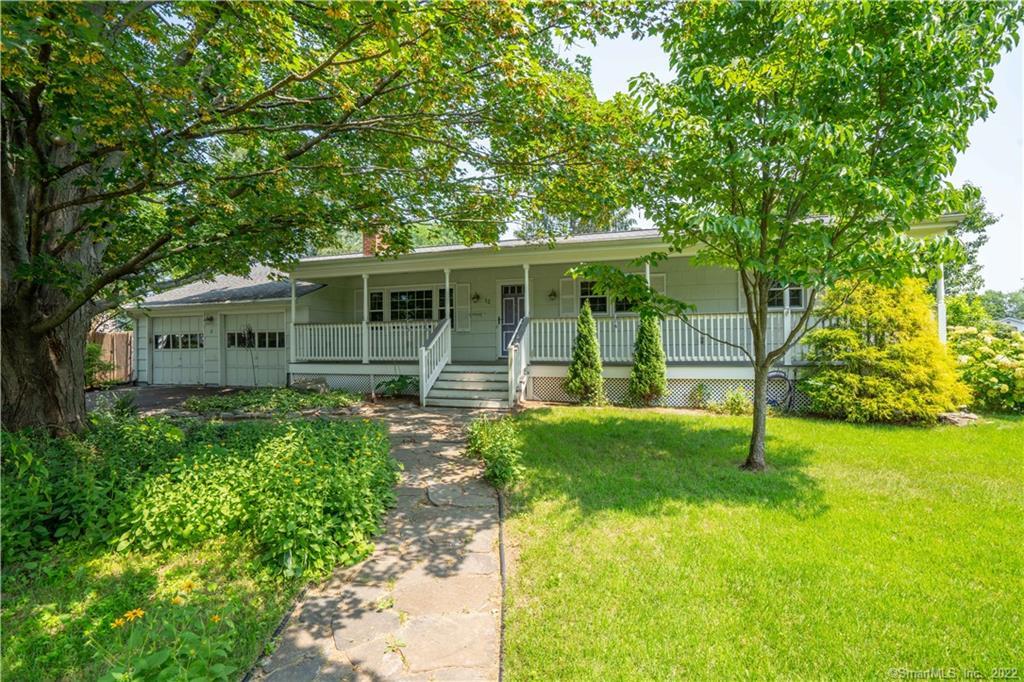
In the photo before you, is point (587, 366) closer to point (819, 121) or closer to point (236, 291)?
point (819, 121)

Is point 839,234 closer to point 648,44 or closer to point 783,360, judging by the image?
point 648,44

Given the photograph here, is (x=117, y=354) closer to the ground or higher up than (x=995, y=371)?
higher up

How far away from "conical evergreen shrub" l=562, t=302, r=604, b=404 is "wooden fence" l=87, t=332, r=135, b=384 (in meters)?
15.8

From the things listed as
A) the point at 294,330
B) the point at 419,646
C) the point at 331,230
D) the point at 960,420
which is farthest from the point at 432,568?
A: the point at 294,330

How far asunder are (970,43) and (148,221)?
9.43 metres

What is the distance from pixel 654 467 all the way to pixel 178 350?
52.0 ft

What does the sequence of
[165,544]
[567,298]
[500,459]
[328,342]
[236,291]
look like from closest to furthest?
[165,544]
[500,459]
[567,298]
[328,342]
[236,291]

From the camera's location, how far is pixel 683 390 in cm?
934

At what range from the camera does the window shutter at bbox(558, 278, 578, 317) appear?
1174cm

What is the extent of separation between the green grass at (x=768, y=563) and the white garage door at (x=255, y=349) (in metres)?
10.7

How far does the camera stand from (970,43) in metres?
4.01

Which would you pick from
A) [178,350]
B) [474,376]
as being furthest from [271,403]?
[178,350]

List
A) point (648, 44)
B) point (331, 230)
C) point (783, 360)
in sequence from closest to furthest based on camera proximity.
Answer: point (648, 44)
point (331, 230)
point (783, 360)

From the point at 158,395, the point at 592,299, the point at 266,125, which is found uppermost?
the point at 266,125
